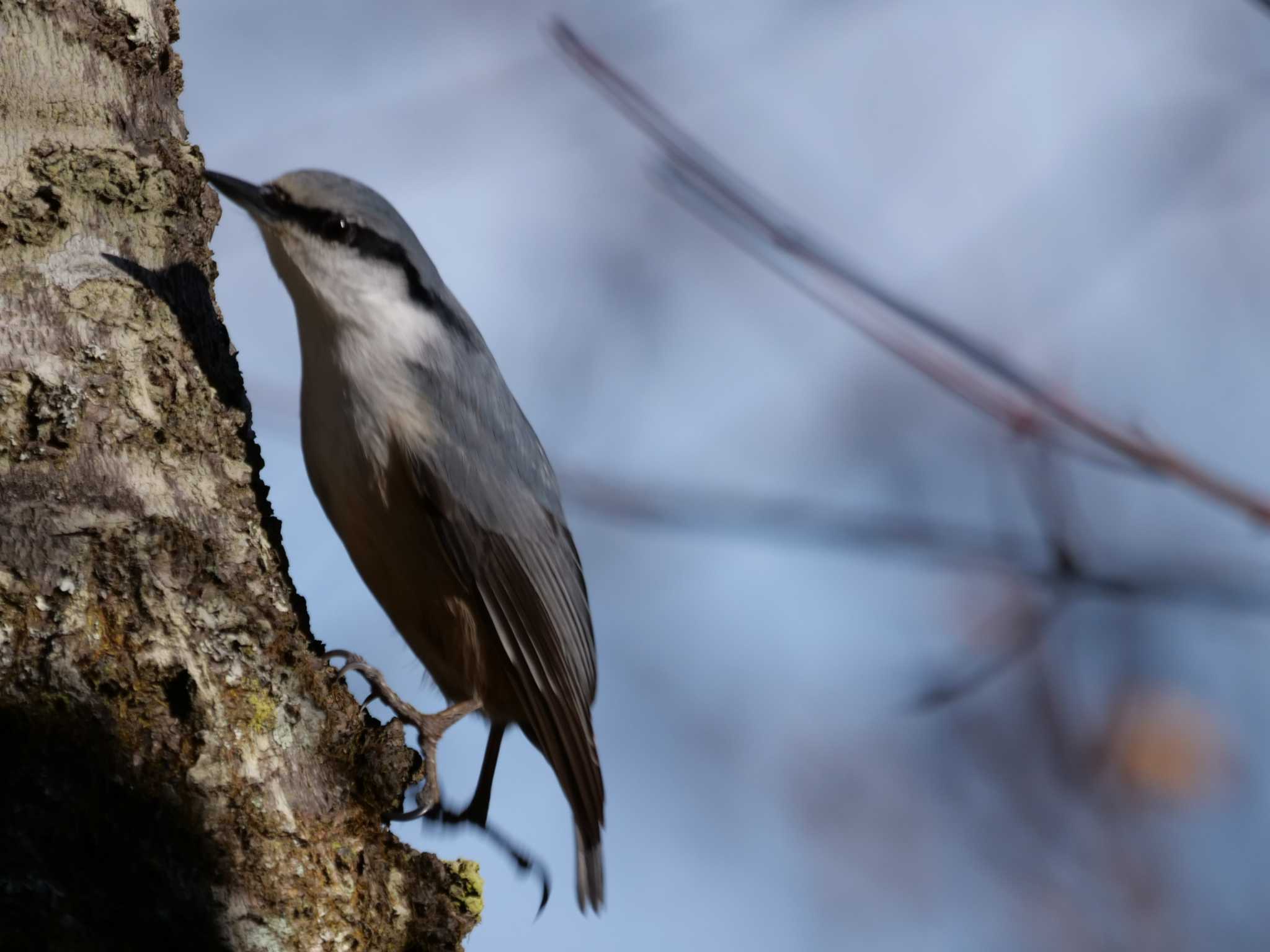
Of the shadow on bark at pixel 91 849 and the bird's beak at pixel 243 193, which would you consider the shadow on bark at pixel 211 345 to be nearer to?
the bird's beak at pixel 243 193

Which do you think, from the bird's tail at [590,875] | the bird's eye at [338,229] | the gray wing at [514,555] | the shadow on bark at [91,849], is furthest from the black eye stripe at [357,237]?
the shadow on bark at [91,849]

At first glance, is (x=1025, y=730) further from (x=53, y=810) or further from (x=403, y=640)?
(x=53, y=810)

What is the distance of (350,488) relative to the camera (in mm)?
2465

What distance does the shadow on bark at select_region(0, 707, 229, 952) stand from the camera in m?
1.39

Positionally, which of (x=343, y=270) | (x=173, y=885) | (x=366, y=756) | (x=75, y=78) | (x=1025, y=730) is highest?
(x=1025, y=730)

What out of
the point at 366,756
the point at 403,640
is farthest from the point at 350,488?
the point at 366,756

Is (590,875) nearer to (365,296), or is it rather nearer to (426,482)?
(426,482)

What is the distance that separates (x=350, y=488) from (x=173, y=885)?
1045mm

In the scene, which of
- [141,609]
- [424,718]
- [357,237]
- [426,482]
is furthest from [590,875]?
[357,237]

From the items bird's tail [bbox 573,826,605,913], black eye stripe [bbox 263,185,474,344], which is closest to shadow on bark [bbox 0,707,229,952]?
bird's tail [bbox 573,826,605,913]

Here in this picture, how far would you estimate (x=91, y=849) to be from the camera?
4.84ft

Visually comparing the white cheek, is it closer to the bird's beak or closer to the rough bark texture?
the bird's beak

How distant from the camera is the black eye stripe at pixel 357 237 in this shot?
8.51 feet

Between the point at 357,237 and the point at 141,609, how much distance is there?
1.17 metres
